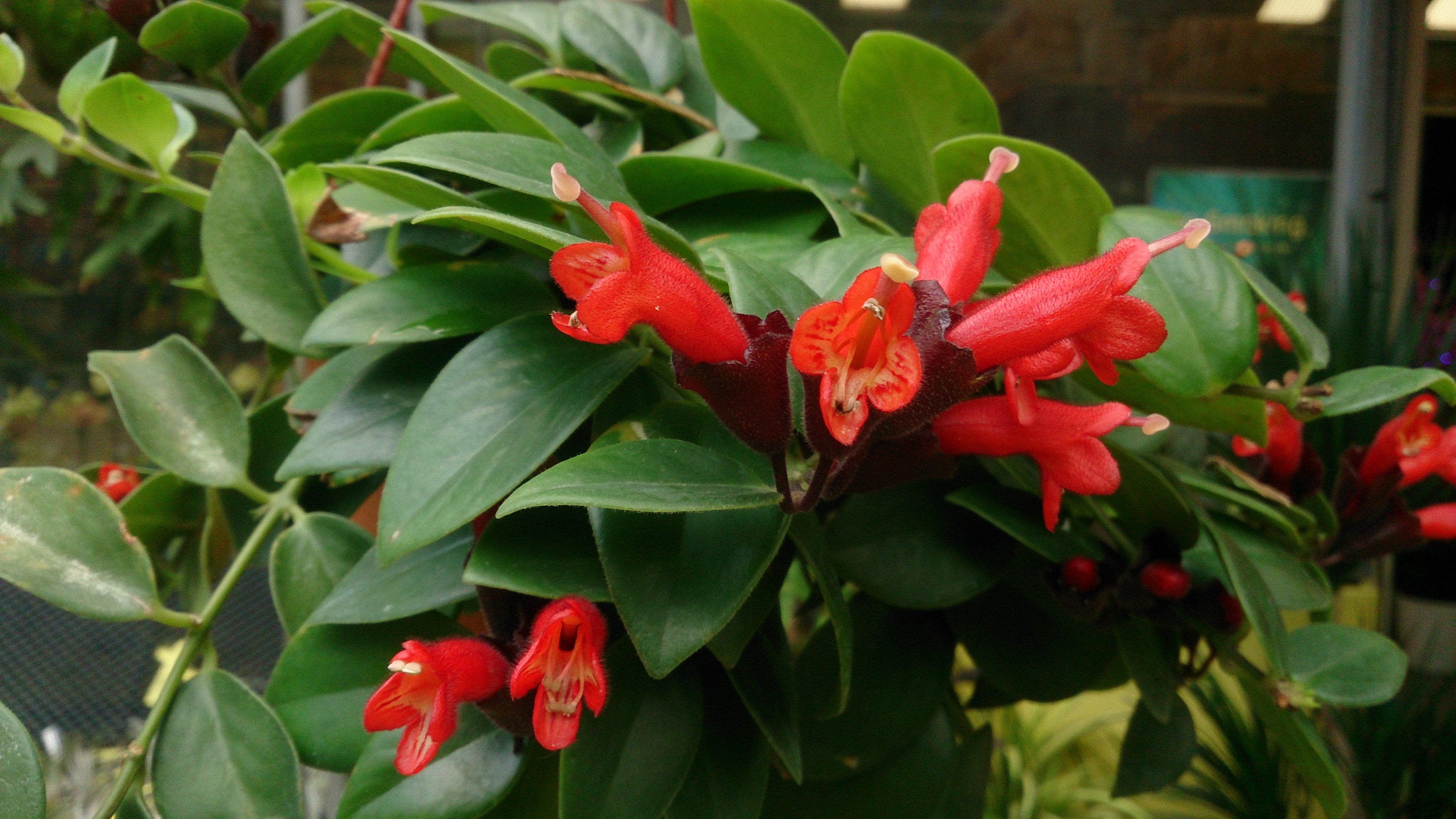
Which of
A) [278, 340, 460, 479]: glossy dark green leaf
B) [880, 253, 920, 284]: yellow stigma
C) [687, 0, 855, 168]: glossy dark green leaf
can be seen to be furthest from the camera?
[687, 0, 855, 168]: glossy dark green leaf

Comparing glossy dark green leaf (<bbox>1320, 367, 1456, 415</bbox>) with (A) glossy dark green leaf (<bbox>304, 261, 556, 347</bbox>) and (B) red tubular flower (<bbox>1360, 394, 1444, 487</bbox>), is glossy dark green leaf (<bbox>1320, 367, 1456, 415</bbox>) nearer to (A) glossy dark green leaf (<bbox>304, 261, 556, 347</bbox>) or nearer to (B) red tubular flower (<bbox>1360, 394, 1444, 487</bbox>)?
(B) red tubular flower (<bbox>1360, 394, 1444, 487</bbox>)

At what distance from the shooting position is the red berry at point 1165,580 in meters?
0.35

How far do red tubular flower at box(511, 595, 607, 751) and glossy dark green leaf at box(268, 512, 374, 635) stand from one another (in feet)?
0.41

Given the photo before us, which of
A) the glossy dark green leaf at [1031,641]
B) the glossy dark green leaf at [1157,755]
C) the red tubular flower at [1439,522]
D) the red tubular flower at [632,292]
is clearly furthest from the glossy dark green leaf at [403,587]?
the red tubular flower at [1439,522]

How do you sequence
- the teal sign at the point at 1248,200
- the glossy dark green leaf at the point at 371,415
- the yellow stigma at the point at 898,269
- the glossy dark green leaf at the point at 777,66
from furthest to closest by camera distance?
the teal sign at the point at 1248,200 → the glossy dark green leaf at the point at 777,66 → the glossy dark green leaf at the point at 371,415 → the yellow stigma at the point at 898,269

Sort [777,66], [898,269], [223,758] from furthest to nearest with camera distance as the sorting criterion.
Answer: [777,66], [223,758], [898,269]

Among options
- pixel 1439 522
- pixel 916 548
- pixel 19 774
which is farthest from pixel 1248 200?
pixel 19 774

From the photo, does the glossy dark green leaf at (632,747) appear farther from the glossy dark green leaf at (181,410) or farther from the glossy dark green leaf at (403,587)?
the glossy dark green leaf at (181,410)

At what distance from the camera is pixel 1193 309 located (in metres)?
0.33

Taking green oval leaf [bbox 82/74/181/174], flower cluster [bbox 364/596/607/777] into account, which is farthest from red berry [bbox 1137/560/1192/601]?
green oval leaf [bbox 82/74/181/174]

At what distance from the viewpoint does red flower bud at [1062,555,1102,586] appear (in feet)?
1.16

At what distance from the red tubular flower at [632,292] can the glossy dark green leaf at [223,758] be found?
0.63ft

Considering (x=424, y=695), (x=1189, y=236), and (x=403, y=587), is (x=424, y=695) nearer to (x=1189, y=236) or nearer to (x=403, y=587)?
(x=403, y=587)

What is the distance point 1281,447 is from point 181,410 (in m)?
0.50
